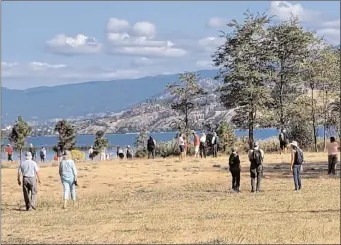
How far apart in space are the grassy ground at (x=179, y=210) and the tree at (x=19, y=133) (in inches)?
1446

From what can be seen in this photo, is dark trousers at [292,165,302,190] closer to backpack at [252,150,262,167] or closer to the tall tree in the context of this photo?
backpack at [252,150,262,167]

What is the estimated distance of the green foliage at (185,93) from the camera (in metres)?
50.9

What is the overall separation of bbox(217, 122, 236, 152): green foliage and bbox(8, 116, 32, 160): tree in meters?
26.7

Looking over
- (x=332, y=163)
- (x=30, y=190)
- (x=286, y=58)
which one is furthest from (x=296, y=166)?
(x=286, y=58)

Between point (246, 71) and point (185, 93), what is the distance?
829 cm

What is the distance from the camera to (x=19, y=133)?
65500 mm

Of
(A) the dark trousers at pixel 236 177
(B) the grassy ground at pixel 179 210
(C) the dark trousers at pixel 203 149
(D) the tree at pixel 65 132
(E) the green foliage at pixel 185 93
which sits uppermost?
(E) the green foliage at pixel 185 93

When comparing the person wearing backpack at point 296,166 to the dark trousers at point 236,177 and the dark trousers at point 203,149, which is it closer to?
the dark trousers at point 236,177

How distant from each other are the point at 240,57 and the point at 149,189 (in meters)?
22.4

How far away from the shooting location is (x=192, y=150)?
132ft

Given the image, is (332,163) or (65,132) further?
(65,132)

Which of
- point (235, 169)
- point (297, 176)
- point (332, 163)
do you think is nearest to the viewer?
point (297, 176)

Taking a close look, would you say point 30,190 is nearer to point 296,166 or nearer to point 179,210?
point 179,210

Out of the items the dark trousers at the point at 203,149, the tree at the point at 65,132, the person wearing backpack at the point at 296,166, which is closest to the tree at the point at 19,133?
the tree at the point at 65,132
